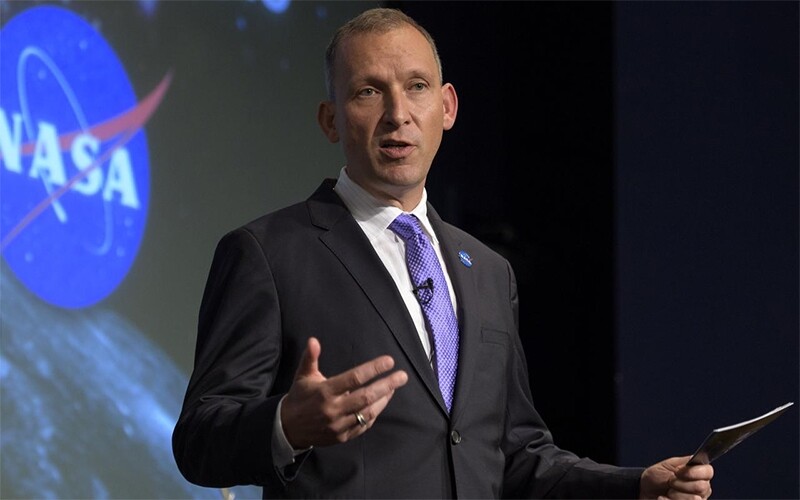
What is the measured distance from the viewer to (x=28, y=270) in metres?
2.98

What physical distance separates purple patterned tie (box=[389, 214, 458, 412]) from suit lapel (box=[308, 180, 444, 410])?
5 cm

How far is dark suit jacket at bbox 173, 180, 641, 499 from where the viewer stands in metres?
1.78

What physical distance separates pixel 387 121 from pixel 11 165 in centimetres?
134

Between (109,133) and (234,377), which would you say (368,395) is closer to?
(234,377)

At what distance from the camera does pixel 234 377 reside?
1.80 m

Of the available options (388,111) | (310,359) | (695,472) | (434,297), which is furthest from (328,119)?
(695,472)

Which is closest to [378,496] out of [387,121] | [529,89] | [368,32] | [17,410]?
[387,121]

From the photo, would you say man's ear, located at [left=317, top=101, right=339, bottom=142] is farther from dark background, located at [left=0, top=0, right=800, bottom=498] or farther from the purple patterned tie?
dark background, located at [left=0, top=0, right=800, bottom=498]

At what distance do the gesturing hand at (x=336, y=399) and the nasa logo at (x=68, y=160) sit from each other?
5.33ft

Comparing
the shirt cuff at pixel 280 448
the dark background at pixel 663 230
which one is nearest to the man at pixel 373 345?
the shirt cuff at pixel 280 448

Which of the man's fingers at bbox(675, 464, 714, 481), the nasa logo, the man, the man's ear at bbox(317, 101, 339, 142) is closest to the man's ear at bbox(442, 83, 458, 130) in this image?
the man

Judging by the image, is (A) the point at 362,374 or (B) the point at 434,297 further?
(B) the point at 434,297

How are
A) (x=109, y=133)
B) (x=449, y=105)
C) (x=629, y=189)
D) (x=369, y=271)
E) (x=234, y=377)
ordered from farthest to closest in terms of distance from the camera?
(x=629, y=189), (x=109, y=133), (x=449, y=105), (x=369, y=271), (x=234, y=377)

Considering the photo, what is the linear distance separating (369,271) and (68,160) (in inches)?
56.5
